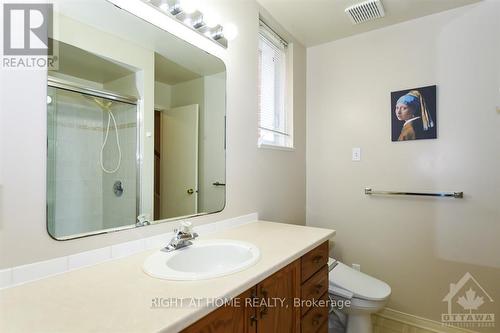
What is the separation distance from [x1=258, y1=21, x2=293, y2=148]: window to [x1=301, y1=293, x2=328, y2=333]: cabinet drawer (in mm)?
1024

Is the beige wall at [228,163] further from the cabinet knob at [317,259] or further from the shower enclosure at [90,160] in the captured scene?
the cabinet knob at [317,259]

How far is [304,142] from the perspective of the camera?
2.46 meters

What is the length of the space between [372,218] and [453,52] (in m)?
1.34

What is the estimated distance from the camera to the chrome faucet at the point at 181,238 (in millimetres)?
1113

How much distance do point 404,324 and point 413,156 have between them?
127 cm

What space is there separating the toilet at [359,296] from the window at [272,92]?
1030mm

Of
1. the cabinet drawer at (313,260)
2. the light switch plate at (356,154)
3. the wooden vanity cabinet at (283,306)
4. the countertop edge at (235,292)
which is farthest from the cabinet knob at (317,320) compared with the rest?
the light switch plate at (356,154)

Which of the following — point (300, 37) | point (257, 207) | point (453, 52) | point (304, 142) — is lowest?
point (257, 207)

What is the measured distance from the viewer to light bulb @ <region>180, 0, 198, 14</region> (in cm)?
129

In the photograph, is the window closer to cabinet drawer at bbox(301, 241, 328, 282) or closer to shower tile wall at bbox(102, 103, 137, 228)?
cabinet drawer at bbox(301, 241, 328, 282)

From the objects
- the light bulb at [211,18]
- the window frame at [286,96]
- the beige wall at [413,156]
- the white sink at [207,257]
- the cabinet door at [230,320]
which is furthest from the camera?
the window frame at [286,96]

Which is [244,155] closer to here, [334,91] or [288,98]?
[288,98]

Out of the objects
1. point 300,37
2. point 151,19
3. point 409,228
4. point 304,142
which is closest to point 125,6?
point 151,19

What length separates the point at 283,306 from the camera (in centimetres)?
106
